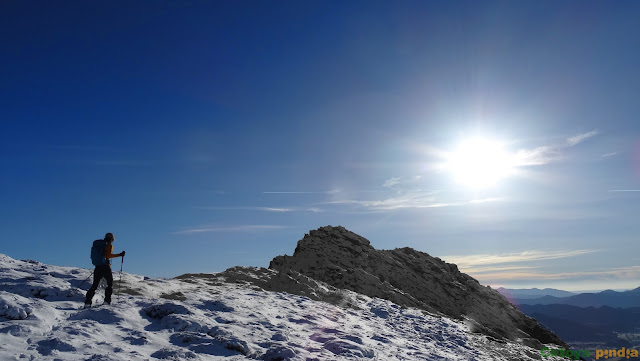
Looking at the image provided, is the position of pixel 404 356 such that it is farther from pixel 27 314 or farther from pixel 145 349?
pixel 27 314

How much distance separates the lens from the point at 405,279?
41.4m

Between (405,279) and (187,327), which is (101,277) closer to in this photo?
(187,327)

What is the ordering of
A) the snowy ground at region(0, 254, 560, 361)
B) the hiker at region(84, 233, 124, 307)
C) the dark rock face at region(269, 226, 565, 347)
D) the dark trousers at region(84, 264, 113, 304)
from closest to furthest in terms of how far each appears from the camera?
1. the snowy ground at region(0, 254, 560, 361)
2. the dark trousers at region(84, 264, 113, 304)
3. the hiker at region(84, 233, 124, 307)
4. the dark rock face at region(269, 226, 565, 347)

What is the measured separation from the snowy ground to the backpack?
5.10ft

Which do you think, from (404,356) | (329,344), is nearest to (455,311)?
(404,356)

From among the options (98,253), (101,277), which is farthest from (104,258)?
(101,277)

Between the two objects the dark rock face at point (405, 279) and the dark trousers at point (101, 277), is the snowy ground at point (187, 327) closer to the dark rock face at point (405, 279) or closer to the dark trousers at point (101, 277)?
the dark trousers at point (101, 277)

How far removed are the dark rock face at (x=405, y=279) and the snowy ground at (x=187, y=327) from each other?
1322 cm

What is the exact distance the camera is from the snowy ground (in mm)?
9680

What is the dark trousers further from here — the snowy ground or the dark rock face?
the dark rock face

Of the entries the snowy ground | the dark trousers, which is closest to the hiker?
the dark trousers

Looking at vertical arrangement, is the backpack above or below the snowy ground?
above

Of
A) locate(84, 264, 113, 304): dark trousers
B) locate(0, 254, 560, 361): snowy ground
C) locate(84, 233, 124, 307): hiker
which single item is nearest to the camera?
locate(0, 254, 560, 361): snowy ground

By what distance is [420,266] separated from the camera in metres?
46.3
